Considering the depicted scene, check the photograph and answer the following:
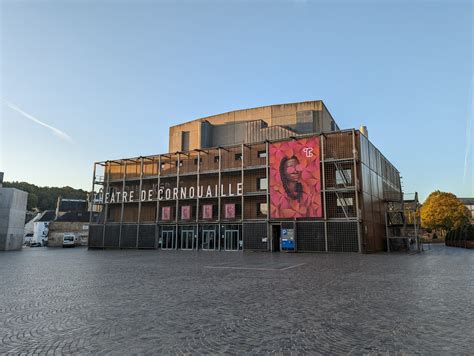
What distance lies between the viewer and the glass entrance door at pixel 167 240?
37.7 meters

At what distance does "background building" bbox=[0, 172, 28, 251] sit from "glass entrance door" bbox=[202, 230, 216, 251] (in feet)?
72.9

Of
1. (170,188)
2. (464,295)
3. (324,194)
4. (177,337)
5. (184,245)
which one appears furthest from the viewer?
(170,188)

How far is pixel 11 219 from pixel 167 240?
711 inches

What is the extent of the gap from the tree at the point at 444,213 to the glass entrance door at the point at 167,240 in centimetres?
4662

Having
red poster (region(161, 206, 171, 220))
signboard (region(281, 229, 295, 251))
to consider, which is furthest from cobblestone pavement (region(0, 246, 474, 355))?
red poster (region(161, 206, 171, 220))

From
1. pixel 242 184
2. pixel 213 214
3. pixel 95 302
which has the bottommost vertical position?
pixel 95 302

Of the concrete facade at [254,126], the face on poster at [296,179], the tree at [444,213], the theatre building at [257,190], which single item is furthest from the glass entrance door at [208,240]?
the tree at [444,213]

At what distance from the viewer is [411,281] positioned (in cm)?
1136

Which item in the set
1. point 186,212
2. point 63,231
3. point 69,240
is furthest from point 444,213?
point 63,231

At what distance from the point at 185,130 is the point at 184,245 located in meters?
19.5

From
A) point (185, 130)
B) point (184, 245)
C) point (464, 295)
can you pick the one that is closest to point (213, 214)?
point (184, 245)

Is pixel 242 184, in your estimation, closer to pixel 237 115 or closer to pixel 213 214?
pixel 213 214

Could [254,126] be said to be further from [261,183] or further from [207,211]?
[207,211]

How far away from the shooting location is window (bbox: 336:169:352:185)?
2989 centimetres
